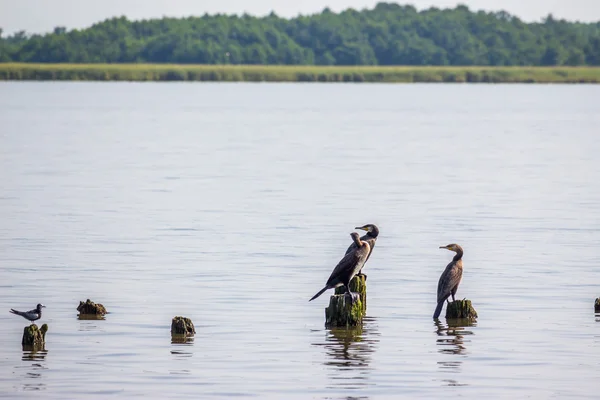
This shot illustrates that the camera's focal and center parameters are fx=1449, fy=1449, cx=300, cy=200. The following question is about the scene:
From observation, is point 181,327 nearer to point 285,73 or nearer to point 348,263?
point 348,263

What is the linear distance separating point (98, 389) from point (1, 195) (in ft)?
66.0

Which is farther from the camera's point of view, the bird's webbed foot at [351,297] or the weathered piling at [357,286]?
the weathered piling at [357,286]

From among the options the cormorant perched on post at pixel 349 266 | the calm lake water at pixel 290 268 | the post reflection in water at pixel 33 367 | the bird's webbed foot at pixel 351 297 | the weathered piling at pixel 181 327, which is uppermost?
the cormorant perched on post at pixel 349 266

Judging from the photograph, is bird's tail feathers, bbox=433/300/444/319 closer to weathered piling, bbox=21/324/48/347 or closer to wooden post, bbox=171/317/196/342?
wooden post, bbox=171/317/196/342

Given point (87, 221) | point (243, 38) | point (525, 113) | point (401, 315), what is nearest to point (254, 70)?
point (243, 38)

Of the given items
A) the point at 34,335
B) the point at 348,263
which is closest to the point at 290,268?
the point at 348,263

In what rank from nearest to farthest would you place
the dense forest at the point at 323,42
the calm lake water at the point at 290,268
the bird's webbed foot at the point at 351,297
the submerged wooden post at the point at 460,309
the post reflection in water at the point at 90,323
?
the calm lake water at the point at 290,268 → the bird's webbed foot at the point at 351,297 → the post reflection in water at the point at 90,323 → the submerged wooden post at the point at 460,309 → the dense forest at the point at 323,42

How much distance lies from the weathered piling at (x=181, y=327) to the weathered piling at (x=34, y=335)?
1.46 meters

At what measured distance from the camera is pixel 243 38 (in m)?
172

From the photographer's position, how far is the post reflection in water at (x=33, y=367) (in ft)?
44.8

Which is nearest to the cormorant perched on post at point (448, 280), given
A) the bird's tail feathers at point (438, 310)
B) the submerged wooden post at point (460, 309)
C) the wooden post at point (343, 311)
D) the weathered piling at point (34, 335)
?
the bird's tail feathers at point (438, 310)

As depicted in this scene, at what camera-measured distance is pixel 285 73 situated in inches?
5989

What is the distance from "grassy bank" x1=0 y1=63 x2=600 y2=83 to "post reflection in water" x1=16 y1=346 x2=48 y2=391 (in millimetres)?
116520

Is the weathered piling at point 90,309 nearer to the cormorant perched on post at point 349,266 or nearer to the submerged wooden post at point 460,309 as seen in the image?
the cormorant perched on post at point 349,266
